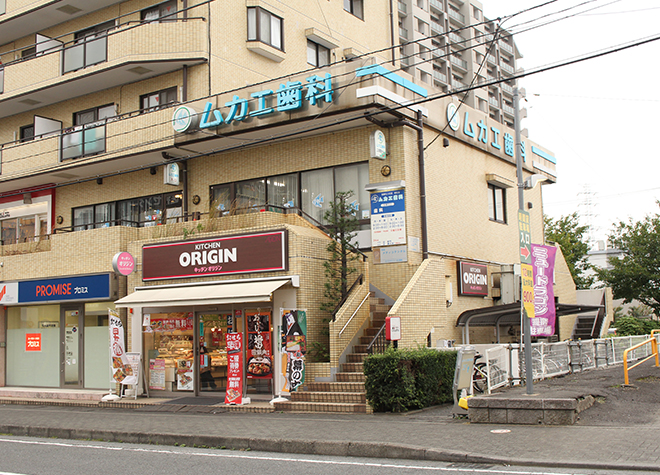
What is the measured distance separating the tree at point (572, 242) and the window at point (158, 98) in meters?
26.7

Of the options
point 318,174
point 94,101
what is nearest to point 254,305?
point 318,174

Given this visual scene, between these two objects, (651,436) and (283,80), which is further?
(283,80)

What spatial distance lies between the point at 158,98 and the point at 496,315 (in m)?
14.0

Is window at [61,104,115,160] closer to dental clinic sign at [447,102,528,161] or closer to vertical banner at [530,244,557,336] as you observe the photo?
dental clinic sign at [447,102,528,161]

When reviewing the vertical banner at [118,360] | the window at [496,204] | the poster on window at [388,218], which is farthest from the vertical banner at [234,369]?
the window at [496,204]

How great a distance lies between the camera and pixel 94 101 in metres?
25.3

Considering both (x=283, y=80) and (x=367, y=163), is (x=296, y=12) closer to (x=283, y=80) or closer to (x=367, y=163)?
(x=283, y=80)

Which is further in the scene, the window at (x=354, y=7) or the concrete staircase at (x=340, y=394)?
the window at (x=354, y=7)

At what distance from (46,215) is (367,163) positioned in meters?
14.8

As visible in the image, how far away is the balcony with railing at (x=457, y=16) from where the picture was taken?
7244cm

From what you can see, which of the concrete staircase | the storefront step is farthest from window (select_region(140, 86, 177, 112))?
the concrete staircase

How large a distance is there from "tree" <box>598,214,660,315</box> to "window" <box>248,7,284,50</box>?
22.1 m

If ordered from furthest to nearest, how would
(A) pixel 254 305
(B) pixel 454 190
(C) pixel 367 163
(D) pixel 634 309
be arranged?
1. (D) pixel 634 309
2. (B) pixel 454 190
3. (C) pixel 367 163
4. (A) pixel 254 305

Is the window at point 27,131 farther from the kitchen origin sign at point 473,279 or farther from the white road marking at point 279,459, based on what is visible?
the kitchen origin sign at point 473,279
